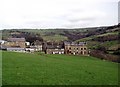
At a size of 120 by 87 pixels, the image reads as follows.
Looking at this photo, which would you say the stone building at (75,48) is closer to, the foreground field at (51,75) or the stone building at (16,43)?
the stone building at (16,43)

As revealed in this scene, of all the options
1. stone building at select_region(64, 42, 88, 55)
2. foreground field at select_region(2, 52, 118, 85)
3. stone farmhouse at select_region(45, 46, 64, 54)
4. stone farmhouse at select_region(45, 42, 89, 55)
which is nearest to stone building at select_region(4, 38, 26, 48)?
stone farmhouse at select_region(45, 42, 89, 55)

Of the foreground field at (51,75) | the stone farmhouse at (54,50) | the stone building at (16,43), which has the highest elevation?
the stone building at (16,43)

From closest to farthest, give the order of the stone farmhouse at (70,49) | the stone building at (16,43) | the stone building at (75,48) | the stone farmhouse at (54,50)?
1. the stone farmhouse at (54,50)
2. the stone farmhouse at (70,49)
3. the stone building at (75,48)
4. the stone building at (16,43)

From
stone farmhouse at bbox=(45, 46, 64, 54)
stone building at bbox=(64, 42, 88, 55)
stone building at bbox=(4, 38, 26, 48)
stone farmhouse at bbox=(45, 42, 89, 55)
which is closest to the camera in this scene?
stone farmhouse at bbox=(45, 46, 64, 54)

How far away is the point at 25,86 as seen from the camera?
19.7 m

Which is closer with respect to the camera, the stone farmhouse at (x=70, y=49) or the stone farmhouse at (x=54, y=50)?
the stone farmhouse at (x=54, y=50)

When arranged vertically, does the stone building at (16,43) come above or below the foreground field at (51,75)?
above

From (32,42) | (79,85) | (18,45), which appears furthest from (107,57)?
(32,42)

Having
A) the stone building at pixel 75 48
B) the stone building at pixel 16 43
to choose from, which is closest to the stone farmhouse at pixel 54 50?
the stone building at pixel 75 48

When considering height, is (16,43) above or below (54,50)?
above

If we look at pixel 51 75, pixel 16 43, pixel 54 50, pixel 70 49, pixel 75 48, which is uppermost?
pixel 16 43

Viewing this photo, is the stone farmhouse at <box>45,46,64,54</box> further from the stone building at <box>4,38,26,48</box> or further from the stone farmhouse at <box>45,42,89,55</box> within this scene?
the stone building at <box>4,38,26,48</box>

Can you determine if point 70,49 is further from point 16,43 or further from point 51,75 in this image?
point 51,75

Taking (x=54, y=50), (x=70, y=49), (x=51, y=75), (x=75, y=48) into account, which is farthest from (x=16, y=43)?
(x=51, y=75)
